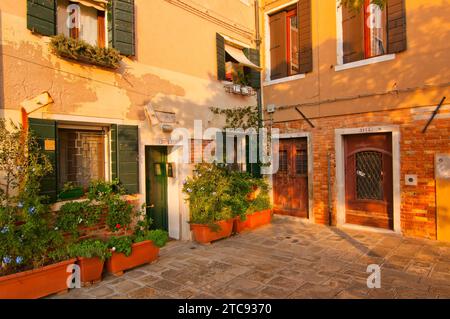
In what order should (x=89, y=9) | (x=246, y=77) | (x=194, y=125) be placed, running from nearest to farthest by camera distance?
(x=89, y=9)
(x=194, y=125)
(x=246, y=77)

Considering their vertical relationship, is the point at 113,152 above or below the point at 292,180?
above

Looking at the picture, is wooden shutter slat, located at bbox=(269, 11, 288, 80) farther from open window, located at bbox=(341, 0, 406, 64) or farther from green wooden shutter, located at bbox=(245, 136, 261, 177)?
green wooden shutter, located at bbox=(245, 136, 261, 177)

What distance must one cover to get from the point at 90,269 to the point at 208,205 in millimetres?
2530

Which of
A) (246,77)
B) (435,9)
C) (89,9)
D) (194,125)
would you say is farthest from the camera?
(246,77)

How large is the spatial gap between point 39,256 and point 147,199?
261 centimetres

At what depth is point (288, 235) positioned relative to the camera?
6.54 metres

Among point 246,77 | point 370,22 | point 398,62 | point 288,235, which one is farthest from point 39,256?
point 370,22

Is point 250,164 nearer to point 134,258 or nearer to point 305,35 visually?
point 305,35

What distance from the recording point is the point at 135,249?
15.1ft

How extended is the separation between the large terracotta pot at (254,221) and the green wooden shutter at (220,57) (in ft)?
10.9

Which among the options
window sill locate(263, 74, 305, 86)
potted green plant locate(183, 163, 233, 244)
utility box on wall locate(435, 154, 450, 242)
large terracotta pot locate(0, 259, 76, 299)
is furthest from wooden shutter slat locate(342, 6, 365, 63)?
large terracotta pot locate(0, 259, 76, 299)

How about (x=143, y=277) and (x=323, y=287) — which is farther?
(x=143, y=277)

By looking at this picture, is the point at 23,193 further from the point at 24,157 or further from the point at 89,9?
the point at 89,9

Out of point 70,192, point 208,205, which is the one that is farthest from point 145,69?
point 208,205
